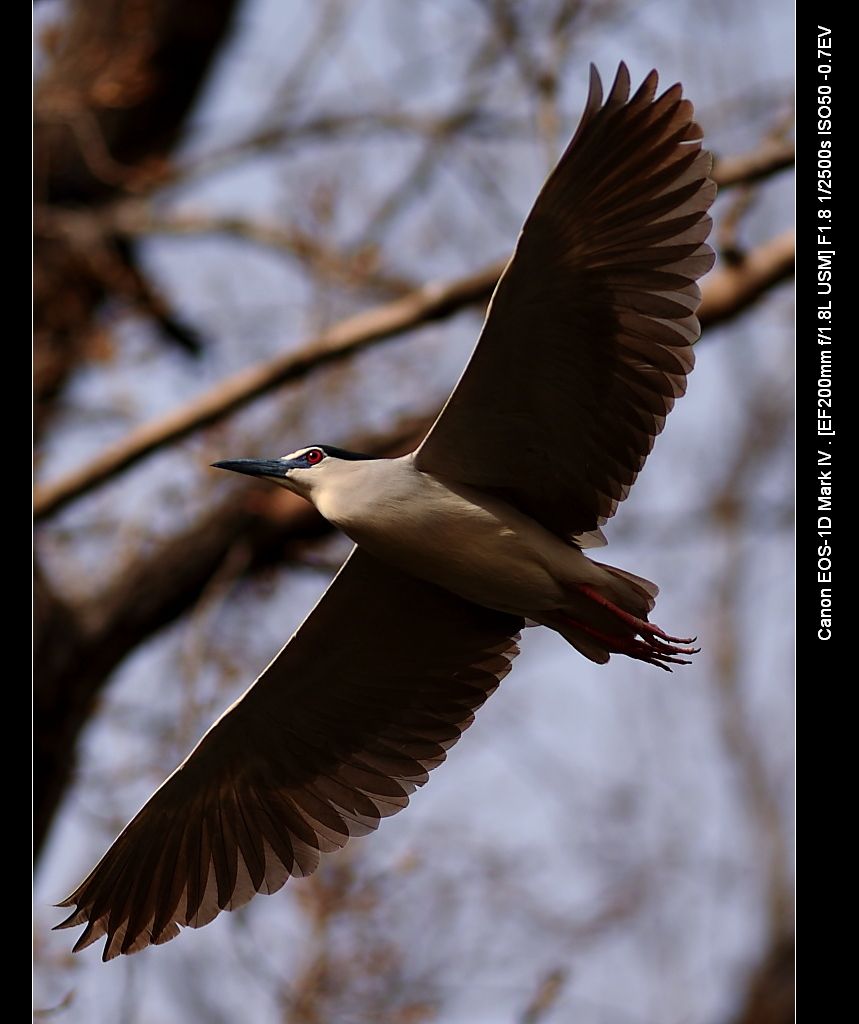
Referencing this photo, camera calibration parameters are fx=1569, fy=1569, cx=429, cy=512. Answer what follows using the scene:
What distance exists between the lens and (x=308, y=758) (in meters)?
5.05

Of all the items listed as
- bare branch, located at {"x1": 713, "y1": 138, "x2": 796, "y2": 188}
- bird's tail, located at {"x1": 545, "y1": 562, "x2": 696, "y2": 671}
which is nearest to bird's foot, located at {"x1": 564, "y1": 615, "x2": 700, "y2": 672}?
bird's tail, located at {"x1": 545, "y1": 562, "x2": 696, "y2": 671}

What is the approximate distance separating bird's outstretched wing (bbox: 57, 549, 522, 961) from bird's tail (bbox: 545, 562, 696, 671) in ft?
1.10

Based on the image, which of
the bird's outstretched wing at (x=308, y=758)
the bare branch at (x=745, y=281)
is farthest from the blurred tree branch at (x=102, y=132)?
the bird's outstretched wing at (x=308, y=758)

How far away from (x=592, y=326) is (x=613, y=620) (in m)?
0.89

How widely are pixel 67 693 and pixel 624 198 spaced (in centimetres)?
368

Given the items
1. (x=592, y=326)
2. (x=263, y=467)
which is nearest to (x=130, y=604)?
(x=263, y=467)

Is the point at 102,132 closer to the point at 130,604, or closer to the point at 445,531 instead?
the point at 130,604

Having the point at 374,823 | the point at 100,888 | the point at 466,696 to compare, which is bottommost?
the point at 100,888
